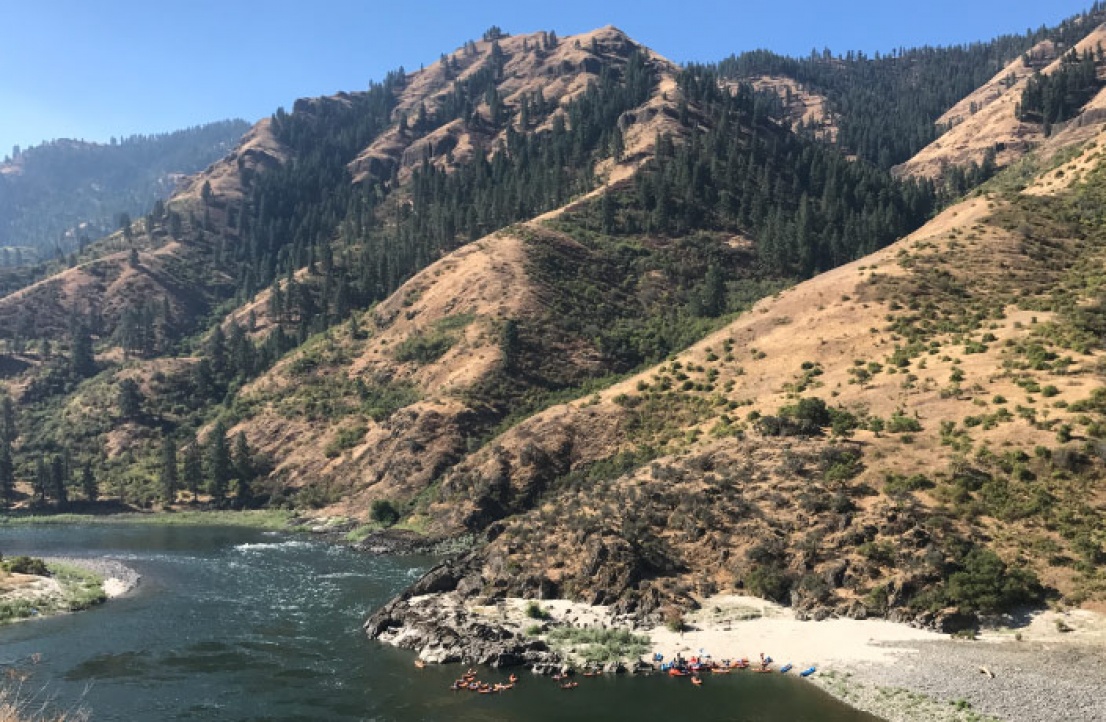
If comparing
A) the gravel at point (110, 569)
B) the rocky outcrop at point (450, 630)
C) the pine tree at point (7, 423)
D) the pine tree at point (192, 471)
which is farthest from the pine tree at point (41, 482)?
the rocky outcrop at point (450, 630)

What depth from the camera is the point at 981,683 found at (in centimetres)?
4047

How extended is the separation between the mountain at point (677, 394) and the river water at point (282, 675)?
39.4ft

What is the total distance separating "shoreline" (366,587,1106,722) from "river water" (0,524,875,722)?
1947 mm

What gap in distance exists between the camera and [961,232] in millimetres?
107312

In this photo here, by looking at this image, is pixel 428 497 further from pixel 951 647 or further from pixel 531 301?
pixel 951 647

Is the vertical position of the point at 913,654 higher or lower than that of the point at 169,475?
lower

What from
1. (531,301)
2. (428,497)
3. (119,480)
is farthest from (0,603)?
(531,301)

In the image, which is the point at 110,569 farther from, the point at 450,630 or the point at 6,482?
the point at 6,482

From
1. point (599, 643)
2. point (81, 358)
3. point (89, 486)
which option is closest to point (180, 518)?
point (89, 486)

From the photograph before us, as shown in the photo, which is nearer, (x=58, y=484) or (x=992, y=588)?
(x=992, y=588)

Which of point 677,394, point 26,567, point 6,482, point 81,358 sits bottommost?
point 26,567

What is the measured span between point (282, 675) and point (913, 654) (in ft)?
126

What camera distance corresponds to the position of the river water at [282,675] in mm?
40719

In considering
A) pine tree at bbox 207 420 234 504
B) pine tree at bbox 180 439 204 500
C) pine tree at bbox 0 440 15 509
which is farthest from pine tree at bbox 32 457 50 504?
pine tree at bbox 207 420 234 504
